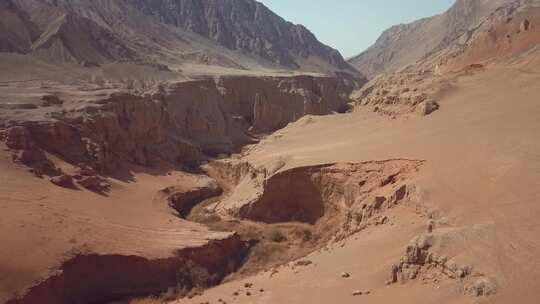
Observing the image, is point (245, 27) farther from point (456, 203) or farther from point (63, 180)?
point (456, 203)

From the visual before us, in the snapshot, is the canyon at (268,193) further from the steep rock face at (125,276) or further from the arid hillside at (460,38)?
the arid hillside at (460,38)

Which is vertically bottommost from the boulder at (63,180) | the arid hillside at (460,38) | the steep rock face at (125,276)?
the steep rock face at (125,276)

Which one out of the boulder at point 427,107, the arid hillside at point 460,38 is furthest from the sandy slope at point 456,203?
the arid hillside at point 460,38

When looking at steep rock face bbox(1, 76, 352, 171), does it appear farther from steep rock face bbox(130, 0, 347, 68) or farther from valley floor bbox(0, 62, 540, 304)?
steep rock face bbox(130, 0, 347, 68)

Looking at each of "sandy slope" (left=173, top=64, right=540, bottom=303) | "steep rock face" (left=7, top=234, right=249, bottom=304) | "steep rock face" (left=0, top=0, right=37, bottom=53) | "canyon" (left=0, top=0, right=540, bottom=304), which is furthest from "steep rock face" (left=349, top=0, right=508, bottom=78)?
"steep rock face" (left=7, top=234, right=249, bottom=304)

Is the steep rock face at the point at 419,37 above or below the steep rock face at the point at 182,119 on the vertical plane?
above

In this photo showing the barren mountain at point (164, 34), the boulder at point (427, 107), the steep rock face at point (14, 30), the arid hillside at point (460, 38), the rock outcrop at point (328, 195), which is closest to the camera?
the rock outcrop at point (328, 195)

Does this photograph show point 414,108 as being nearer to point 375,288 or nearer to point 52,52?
point 375,288

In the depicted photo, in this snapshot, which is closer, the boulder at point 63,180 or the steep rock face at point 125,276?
the steep rock face at point 125,276
